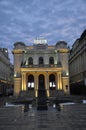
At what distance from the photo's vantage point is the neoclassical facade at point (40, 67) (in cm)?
6956

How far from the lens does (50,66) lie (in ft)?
230

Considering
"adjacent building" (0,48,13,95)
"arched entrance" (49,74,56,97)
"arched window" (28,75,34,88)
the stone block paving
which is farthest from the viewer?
"adjacent building" (0,48,13,95)

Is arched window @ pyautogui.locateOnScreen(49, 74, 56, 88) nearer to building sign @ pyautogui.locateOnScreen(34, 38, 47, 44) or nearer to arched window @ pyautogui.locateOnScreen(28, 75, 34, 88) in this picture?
arched window @ pyautogui.locateOnScreen(28, 75, 34, 88)

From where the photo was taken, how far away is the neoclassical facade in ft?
228

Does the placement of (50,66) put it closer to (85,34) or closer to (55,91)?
(55,91)

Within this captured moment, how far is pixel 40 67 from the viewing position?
69.6m

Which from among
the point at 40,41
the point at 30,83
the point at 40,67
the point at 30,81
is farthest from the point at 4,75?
the point at 40,67

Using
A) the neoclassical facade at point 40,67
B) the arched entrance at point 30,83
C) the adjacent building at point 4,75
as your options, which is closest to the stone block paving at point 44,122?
the neoclassical facade at point 40,67

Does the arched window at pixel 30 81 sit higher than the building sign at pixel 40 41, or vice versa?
the building sign at pixel 40 41

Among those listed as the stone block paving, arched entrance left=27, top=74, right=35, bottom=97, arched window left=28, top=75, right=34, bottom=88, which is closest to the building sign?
Answer: arched entrance left=27, top=74, right=35, bottom=97

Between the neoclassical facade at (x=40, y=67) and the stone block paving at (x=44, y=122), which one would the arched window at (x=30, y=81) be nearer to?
the neoclassical facade at (x=40, y=67)

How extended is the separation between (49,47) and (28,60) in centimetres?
871

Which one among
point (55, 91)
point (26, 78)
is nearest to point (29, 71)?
point (26, 78)

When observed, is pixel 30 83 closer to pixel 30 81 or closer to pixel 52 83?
pixel 30 81
